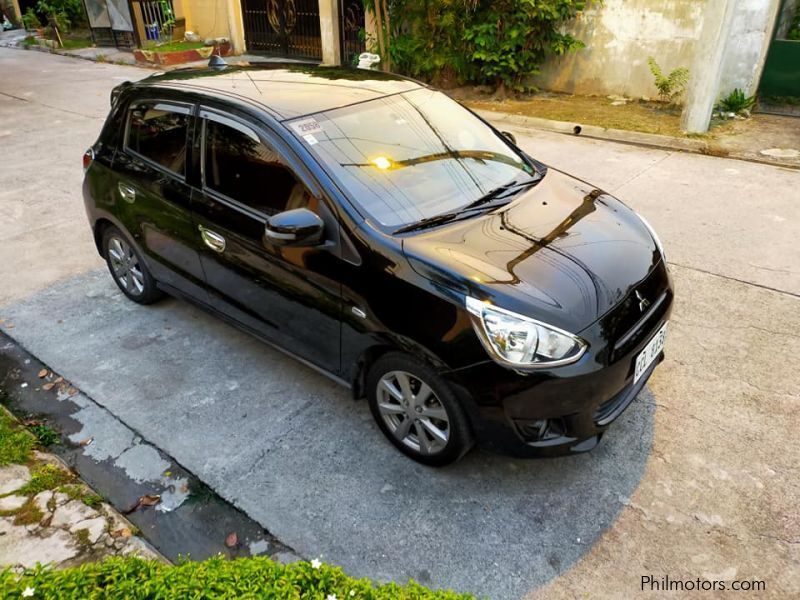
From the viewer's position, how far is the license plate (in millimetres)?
2906

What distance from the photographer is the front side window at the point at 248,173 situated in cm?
323

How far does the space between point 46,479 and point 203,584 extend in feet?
5.60

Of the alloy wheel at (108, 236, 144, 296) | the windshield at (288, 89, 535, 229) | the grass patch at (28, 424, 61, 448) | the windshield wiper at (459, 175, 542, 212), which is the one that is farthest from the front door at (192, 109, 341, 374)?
the grass patch at (28, 424, 61, 448)

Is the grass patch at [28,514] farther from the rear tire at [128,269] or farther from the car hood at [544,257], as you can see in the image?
the car hood at [544,257]

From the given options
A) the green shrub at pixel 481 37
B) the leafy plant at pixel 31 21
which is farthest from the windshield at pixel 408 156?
the leafy plant at pixel 31 21

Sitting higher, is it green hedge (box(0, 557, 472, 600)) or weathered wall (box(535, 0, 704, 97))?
weathered wall (box(535, 0, 704, 97))

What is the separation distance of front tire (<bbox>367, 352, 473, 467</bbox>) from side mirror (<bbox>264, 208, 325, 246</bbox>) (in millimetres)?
708

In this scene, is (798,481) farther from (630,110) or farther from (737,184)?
(630,110)

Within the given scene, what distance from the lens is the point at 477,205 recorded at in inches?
130

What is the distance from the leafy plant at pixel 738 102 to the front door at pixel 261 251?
802cm

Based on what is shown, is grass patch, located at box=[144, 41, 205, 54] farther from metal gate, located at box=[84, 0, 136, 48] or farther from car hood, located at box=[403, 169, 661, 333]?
car hood, located at box=[403, 169, 661, 333]

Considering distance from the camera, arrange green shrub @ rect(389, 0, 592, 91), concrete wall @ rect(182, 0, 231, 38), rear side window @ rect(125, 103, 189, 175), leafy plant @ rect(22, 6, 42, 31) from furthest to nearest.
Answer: leafy plant @ rect(22, 6, 42, 31) → concrete wall @ rect(182, 0, 231, 38) → green shrub @ rect(389, 0, 592, 91) → rear side window @ rect(125, 103, 189, 175)

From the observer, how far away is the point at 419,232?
3.01 metres

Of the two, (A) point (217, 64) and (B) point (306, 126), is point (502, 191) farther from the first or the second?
(A) point (217, 64)
